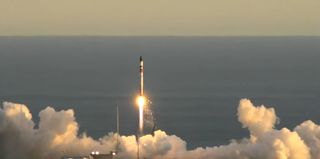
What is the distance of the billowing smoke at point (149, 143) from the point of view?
148 m

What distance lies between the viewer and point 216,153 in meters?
155

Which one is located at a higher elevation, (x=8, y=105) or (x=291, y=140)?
(x=8, y=105)

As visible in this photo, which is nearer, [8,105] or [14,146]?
[14,146]

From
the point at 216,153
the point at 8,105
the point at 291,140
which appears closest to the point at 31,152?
the point at 8,105

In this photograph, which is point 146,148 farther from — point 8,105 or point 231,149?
point 8,105

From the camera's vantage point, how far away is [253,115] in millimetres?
152750

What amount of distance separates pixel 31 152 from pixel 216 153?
31593 mm

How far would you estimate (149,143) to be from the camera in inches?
5837

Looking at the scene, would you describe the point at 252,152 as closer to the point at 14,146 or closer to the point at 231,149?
the point at 231,149

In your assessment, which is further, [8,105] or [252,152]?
[8,105]

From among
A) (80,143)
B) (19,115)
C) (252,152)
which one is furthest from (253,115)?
(19,115)

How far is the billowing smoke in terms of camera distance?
14762 centimetres

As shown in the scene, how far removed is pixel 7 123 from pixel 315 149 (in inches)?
2092

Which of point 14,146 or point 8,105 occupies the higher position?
point 8,105
